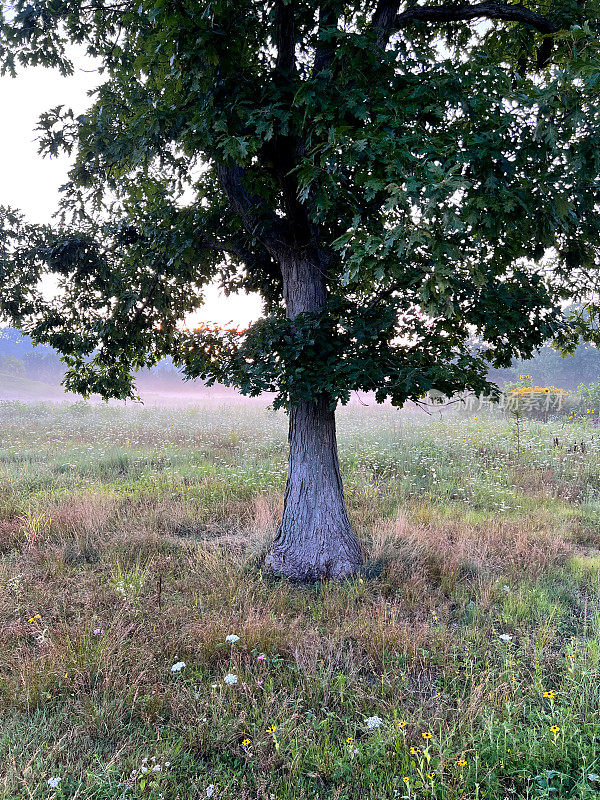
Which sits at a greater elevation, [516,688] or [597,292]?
[597,292]

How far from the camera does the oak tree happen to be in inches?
135

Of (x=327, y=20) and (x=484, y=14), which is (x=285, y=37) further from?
(x=484, y=14)

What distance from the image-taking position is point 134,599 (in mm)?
4555

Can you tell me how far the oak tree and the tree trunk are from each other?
0.09 feet

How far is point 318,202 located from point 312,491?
3.49 metres

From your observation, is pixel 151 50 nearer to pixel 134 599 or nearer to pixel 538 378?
pixel 134 599

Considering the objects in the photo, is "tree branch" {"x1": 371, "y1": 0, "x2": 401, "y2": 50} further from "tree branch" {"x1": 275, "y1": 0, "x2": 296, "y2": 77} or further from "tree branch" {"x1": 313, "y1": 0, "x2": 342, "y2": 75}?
"tree branch" {"x1": 275, "y1": 0, "x2": 296, "y2": 77}

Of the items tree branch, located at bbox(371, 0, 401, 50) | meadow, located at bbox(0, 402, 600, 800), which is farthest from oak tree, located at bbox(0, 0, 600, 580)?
meadow, located at bbox(0, 402, 600, 800)

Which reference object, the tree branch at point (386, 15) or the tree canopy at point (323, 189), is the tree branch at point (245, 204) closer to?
the tree canopy at point (323, 189)

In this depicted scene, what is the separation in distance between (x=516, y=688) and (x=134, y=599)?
3492 mm

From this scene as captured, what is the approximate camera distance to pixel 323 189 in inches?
151

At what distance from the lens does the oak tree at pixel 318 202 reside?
11.2 ft

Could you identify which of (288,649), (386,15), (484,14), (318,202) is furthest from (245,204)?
(288,649)

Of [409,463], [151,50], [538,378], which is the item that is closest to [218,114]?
[151,50]
